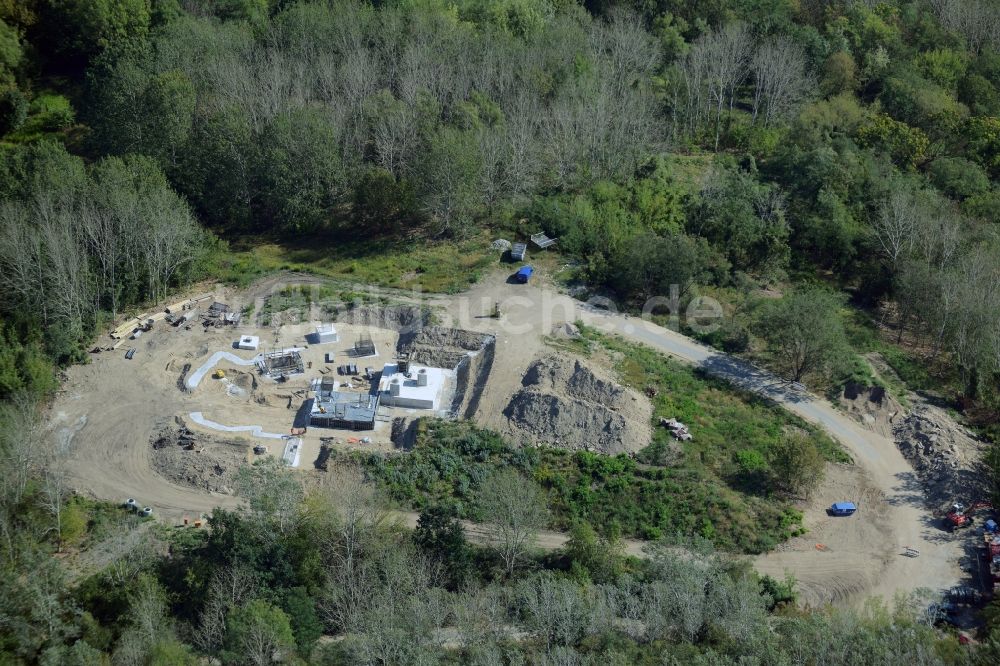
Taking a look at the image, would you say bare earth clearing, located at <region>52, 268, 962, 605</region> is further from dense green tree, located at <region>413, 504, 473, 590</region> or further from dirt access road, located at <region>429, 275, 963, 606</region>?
dense green tree, located at <region>413, 504, 473, 590</region>

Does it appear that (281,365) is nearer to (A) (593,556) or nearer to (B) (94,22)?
(A) (593,556)

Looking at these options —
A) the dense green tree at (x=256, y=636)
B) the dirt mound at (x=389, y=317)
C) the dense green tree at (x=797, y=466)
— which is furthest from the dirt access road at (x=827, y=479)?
the dense green tree at (x=256, y=636)

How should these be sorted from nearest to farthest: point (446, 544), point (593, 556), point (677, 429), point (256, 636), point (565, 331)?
point (256, 636) → point (593, 556) → point (446, 544) → point (677, 429) → point (565, 331)

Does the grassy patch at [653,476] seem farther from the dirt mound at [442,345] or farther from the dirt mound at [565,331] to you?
the dirt mound at [565,331]

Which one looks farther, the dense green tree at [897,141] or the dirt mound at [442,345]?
the dense green tree at [897,141]

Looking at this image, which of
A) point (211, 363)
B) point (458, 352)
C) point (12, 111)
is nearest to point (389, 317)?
point (458, 352)

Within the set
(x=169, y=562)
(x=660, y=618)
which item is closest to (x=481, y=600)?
(x=660, y=618)
